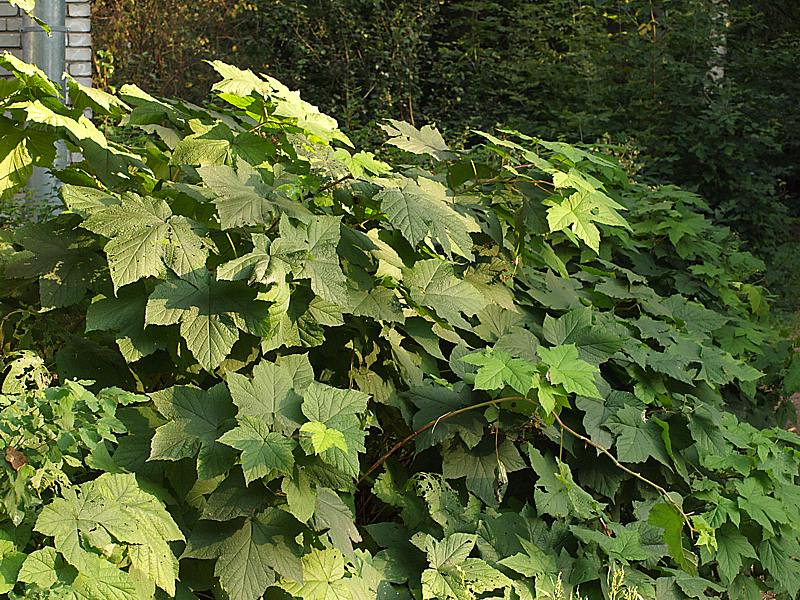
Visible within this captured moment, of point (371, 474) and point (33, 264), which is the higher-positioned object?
point (33, 264)

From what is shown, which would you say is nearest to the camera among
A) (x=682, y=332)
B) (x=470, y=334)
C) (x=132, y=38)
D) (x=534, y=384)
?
(x=534, y=384)

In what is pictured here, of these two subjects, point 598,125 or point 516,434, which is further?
point 598,125

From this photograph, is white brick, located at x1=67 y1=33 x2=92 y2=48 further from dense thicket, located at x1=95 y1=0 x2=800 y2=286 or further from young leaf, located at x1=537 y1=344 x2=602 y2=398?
young leaf, located at x1=537 y1=344 x2=602 y2=398

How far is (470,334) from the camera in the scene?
9.39 feet

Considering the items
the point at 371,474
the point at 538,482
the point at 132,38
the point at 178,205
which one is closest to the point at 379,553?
the point at 371,474

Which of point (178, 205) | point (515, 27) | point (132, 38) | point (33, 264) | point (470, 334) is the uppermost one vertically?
point (178, 205)

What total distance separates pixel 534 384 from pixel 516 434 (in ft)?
0.88

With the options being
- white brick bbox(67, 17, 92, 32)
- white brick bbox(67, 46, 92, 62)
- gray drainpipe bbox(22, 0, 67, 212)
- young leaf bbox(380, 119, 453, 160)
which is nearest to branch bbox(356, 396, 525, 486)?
young leaf bbox(380, 119, 453, 160)

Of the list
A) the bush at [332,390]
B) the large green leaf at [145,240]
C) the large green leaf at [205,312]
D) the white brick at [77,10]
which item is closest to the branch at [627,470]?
the bush at [332,390]

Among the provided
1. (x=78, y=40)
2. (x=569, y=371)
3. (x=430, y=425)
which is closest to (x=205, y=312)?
(x=430, y=425)

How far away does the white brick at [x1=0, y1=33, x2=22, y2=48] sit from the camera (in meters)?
7.55

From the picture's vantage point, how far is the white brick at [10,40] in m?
7.55

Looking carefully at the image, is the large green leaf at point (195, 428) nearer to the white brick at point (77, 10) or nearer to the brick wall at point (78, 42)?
the brick wall at point (78, 42)

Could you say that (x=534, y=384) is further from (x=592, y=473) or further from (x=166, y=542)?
(x=166, y=542)
